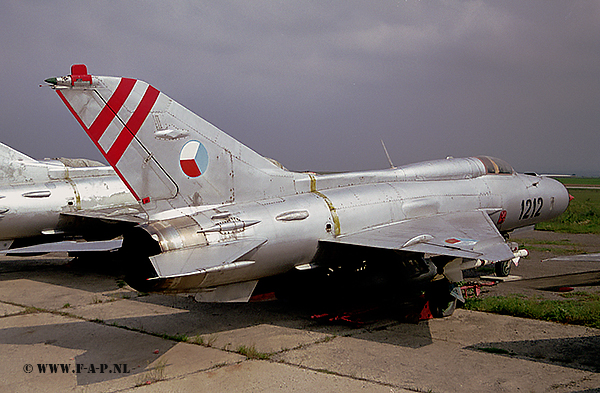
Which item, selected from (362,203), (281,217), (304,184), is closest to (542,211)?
(362,203)

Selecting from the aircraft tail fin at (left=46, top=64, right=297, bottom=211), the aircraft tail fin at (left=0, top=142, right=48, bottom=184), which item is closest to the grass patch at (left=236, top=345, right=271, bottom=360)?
the aircraft tail fin at (left=46, top=64, right=297, bottom=211)

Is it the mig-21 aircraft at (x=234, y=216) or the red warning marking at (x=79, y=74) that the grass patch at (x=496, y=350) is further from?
the red warning marking at (x=79, y=74)

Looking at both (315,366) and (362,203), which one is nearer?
(315,366)

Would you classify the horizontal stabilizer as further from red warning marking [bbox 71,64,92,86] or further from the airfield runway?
red warning marking [bbox 71,64,92,86]

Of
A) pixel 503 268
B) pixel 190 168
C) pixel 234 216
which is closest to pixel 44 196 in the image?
pixel 190 168

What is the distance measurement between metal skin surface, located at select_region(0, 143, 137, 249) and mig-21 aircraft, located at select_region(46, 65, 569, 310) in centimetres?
605

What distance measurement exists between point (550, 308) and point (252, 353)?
507 centimetres

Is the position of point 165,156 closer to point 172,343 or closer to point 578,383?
point 172,343

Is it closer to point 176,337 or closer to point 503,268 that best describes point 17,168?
point 176,337

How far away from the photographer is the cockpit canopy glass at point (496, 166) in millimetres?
10172

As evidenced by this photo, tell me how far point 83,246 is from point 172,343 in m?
3.56

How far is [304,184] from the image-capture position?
744 centimetres

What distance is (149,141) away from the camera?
649 centimetres

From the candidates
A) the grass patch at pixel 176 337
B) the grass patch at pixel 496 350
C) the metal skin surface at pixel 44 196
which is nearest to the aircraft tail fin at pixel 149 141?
the grass patch at pixel 176 337
